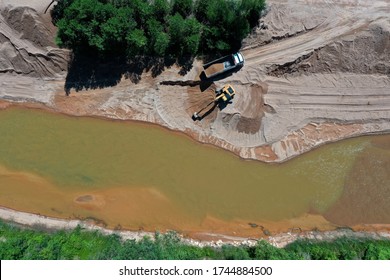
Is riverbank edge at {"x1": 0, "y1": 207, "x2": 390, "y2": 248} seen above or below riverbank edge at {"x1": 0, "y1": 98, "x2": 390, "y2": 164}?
below

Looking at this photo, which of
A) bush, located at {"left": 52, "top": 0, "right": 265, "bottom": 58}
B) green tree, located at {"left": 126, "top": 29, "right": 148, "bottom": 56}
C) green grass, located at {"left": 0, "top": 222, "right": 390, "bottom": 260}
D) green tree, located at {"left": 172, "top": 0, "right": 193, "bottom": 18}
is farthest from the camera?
green tree, located at {"left": 172, "top": 0, "right": 193, "bottom": 18}

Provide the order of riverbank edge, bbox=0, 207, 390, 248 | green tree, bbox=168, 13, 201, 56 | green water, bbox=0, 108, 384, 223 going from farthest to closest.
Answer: green water, bbox=0, 108, 384, 223, riverbank edge, bbox=0, 207, 390, 248, green tree, bbox=168, 13, 201, 56

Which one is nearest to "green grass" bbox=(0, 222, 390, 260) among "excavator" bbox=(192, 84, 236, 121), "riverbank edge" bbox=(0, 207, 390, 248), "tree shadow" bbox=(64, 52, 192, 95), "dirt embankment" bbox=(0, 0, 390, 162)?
"riverbank edge" bbox=(0, 207, 390, 248)

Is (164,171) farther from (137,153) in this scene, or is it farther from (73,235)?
(73,235)

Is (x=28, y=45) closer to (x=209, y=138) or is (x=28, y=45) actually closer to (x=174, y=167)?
(x=174, y=167)

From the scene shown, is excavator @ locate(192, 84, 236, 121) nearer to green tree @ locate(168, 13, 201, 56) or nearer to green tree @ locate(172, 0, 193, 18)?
green tree @ locate(168, 13, 201, 56)

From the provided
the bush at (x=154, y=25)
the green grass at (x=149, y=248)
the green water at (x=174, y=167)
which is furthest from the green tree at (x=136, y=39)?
the green grass at (x=149, y=248)
